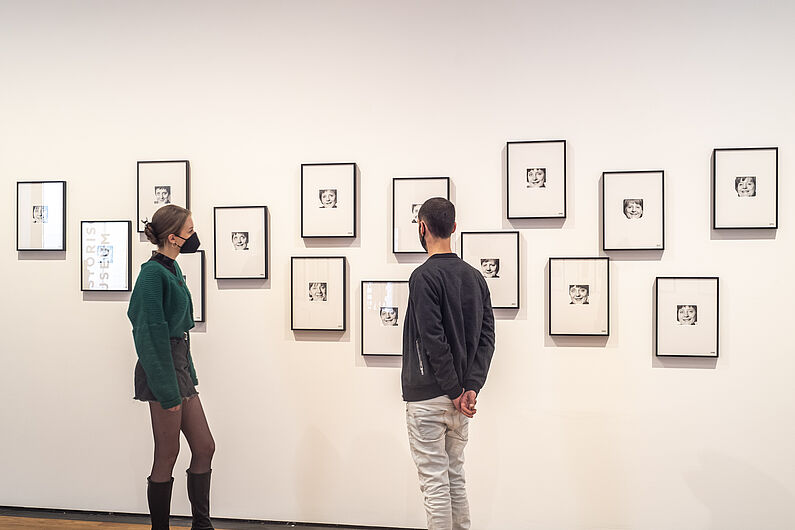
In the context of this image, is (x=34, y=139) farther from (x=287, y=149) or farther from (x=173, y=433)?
(x=173, y=433)

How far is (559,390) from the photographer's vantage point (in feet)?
9.59

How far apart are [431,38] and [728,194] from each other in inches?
64.3

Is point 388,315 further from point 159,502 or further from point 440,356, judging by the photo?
point 159,502

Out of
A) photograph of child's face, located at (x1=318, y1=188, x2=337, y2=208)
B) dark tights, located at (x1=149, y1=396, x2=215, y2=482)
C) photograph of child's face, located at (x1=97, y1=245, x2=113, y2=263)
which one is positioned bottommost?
dark tights, located at (x1=149, y1=396, x2=215, y2=482)

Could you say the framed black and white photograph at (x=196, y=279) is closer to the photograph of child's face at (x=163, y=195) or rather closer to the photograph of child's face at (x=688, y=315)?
the photograph of child's face at (x=163, y=195)

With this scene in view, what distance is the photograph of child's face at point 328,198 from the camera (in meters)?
3.04

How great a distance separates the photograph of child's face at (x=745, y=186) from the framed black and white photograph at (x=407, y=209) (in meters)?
1.38

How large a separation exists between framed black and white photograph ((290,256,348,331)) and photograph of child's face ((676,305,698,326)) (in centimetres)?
163

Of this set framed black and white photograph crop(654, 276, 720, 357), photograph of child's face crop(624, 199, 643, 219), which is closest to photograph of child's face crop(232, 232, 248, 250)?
photograph of child's face crop(624, 199, 643, 219)

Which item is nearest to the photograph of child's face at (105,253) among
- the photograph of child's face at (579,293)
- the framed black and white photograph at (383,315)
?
the framed black and white photograph at (383,315)

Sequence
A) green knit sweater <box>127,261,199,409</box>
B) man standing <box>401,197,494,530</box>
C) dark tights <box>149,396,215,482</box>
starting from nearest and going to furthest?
man standing <box>401,197,494,530</box>, green knit sweater <box>127,261,199,409</box>, dark tights <box>149,396,215,482</box>

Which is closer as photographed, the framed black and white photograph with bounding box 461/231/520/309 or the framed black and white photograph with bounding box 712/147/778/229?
the framed black and white photograph with bounding box 712/147/778/229

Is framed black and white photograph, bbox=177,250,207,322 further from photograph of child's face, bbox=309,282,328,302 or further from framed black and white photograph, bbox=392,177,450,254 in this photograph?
framed black and white photograph, bbox=392,177,450,254

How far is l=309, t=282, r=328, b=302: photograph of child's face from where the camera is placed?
3.05 meters
